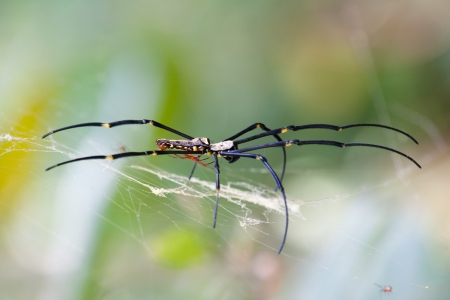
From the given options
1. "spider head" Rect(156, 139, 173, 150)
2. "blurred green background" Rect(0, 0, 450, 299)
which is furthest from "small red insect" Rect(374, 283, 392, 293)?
"spider head" Rect(156, 139, 173, 150)

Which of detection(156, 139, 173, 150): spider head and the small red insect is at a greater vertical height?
detection(156, 139, 173, 150): spider head

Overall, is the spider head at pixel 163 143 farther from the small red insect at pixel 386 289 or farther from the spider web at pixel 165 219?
the small red insect at pixel 386 289

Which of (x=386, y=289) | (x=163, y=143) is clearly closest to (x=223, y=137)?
(x=163, y=143)

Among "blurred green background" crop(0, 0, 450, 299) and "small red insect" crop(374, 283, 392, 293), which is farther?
"blurred green background" crop(0, 0, 450, 299)

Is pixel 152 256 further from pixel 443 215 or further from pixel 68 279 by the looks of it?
pixel 443 215

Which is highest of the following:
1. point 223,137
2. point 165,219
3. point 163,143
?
point 223,137

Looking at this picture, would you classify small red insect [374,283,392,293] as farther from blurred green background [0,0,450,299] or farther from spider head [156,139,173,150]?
spider head [156,139,173,150]

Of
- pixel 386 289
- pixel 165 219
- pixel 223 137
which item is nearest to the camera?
pixel 386 289

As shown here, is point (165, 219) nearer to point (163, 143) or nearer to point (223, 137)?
point (163, 143)
